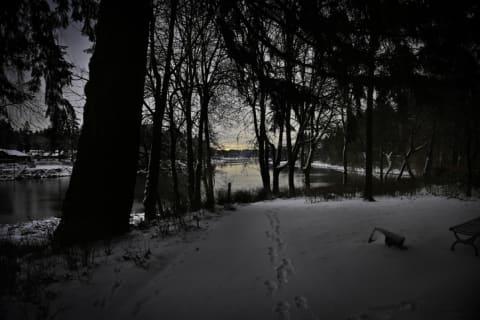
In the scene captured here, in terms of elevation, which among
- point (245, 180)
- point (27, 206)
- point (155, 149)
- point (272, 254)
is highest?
point (155, 149)

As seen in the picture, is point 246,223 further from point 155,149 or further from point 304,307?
point 155,149

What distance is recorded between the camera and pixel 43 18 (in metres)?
4.14

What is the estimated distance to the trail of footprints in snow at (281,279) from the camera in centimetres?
202

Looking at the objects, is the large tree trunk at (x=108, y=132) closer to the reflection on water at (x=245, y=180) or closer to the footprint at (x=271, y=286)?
the footprint at (x=271, y=286)

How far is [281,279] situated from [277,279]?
5 cm

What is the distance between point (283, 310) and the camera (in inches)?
81.0

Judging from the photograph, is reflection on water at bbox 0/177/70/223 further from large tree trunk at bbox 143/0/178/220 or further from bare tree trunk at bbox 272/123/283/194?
bare tree trunk at bbox 272/123/283/194

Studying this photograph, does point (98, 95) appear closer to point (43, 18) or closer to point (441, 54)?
point (43, 18)

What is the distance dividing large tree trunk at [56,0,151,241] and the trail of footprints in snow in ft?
8.94

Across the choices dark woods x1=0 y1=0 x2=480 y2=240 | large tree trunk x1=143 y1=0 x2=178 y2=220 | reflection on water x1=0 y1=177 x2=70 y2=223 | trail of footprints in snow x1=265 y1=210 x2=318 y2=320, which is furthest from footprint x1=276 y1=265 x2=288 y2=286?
reflection on water x1=0 y1=177 x2=70 y2=223

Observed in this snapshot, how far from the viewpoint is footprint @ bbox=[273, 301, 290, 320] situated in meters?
1.98

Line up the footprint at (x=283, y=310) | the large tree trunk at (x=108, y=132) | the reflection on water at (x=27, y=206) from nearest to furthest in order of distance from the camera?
1. the footprint at (x=283, y=310)
2. the large tree trunk at (x=108, y=132)
3. the reflection on water at (x=27, y=206)

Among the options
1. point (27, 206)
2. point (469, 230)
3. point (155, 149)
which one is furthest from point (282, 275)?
point (27, 206)

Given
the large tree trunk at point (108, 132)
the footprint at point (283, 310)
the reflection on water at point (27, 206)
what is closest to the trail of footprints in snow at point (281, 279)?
the footprint at point (283, 310)
